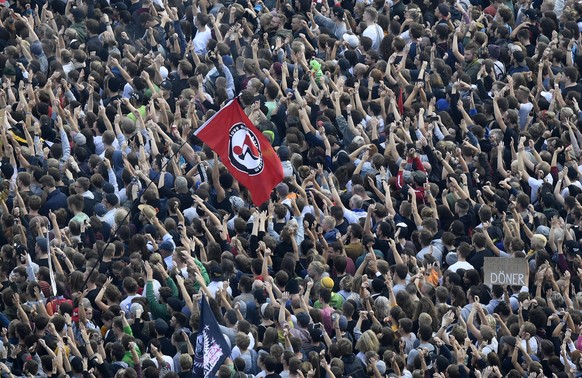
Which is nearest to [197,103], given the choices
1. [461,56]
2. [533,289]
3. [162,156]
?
[162,156]

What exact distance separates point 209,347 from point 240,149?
350 cm

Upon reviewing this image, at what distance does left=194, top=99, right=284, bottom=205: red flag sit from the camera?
2495 cm

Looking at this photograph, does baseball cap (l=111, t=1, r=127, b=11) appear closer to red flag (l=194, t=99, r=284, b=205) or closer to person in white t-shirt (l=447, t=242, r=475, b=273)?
red flag (l=194, t=99, r=284, b=205)

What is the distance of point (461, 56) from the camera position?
98.3 ft

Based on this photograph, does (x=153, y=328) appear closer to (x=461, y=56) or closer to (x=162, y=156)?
(x=162, y=156)

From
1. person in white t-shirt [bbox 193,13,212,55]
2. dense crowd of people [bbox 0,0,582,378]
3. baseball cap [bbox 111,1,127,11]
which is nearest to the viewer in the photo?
dense crowd of people [bbox 0,0,582,378]

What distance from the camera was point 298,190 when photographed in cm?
2645

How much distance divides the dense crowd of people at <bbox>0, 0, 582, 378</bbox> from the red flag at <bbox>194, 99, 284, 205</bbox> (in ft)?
2.43

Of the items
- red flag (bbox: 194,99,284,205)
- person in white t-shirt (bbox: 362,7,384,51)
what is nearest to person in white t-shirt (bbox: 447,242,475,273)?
red flag (bbox: 194,99,284,205)

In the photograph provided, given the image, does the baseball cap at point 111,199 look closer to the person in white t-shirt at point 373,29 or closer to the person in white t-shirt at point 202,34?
the person in white t-shirt at point 202,34

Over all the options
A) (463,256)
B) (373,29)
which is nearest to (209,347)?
(463,256)

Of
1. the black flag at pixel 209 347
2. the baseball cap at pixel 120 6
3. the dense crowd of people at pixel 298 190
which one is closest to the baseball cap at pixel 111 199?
the dense crowd of people at pixel 298 190

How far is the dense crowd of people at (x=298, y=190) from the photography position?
77.2 ft

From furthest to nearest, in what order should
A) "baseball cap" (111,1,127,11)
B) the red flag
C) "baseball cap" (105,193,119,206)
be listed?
"baseball cap" (111,1,127,11)
"baseball cap" (105,193,119,206)
the red flag
